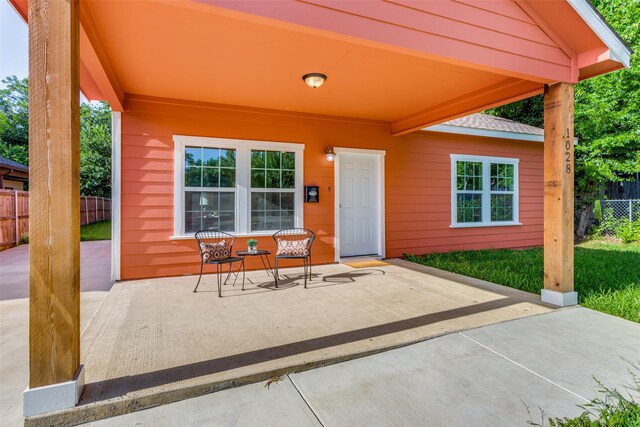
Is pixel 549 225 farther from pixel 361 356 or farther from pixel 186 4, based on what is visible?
pixel 186 4

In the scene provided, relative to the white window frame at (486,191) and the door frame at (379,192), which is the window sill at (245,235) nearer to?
the door frame at (379,192)

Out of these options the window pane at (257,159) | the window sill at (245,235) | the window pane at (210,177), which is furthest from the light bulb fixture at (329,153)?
the window pane at (210,177)

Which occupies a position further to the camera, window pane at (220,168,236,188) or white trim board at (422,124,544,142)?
white trim board at (422,124,544,142)

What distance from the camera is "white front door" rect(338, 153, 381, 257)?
6.31 meters

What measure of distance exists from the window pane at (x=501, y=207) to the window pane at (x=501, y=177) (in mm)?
183

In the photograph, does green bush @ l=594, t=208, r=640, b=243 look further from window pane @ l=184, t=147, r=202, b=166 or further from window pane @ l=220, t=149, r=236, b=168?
window pane @ l=184, t=147, r=202, b=166

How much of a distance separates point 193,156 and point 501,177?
6589 mm

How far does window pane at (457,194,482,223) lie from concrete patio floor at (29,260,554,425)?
113 inches

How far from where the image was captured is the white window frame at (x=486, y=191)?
721 cm

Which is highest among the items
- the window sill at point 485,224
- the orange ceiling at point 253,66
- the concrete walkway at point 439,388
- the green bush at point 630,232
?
the orange ceiling at point 253,66

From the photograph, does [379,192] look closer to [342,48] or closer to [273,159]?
[273,159]

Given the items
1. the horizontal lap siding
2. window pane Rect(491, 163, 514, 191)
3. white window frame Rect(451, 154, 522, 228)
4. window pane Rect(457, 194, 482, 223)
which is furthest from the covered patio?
window pane Rect(491, 163, 514, 191)

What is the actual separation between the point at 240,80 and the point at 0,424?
3.77 meters

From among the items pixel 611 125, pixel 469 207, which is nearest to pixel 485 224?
pixel 469 207
